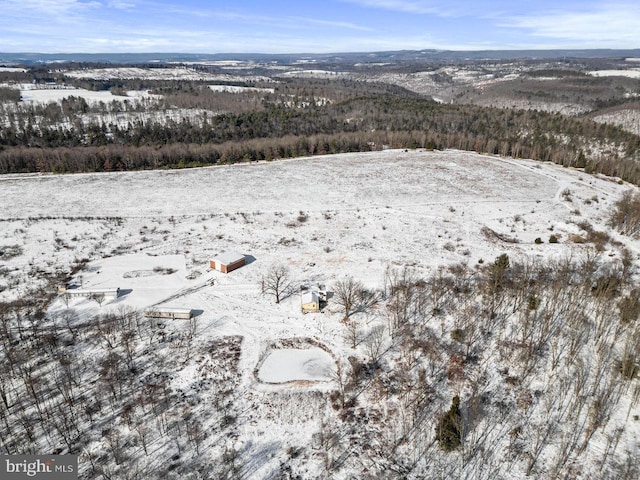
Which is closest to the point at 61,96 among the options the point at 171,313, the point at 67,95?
the point at 67,95

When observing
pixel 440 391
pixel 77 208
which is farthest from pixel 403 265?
pixel 77 208

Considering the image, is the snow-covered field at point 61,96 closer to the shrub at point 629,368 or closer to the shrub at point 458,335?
the shrub at point 458,335

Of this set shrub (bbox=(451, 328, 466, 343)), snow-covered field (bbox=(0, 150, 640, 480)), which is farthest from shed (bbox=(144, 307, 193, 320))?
shrub (bbox=(451, 328, 466, 343))

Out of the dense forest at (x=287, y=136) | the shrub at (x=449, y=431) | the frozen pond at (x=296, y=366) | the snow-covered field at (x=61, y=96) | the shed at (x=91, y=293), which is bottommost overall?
the frozen pond at (x=296, y=366)

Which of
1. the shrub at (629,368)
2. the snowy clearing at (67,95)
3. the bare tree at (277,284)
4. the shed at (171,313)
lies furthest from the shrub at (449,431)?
the snowy clearing at (67,95)

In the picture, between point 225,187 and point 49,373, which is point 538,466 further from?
point 225,187
